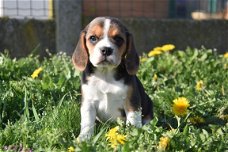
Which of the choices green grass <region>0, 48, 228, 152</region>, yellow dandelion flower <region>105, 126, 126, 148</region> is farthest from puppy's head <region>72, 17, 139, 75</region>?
yellow dandelion flower <region>105, 126, 126, 148</region>

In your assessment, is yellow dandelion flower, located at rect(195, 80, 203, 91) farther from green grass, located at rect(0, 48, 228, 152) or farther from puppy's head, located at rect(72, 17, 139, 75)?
puppy's head, located at rect(72, 17, 139, 75)

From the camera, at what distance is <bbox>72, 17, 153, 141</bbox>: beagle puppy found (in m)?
4.75

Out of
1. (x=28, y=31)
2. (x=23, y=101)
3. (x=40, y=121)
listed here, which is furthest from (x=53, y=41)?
(x=40, y=121)

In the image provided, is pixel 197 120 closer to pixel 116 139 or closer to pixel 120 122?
pixel 120 122

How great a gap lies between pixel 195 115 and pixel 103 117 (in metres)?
1.17

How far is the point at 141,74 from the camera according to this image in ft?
23.6

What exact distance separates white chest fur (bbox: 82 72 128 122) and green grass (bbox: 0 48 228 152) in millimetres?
143

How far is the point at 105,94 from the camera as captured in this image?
4.91 m

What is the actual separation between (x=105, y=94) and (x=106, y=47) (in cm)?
46

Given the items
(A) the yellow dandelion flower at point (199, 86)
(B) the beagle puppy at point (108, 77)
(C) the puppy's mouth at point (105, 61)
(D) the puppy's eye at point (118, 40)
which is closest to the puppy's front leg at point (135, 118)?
(B) the beagle puppy at point (108, 77)

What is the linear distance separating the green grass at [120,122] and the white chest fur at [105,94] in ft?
0.47

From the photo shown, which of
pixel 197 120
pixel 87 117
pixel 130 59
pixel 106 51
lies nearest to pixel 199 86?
pixel 197 120

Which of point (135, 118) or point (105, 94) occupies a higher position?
point (105, 94)

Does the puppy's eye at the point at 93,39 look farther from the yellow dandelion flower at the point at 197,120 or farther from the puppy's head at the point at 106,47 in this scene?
the yellow dandelion flower at the point at 197,120
